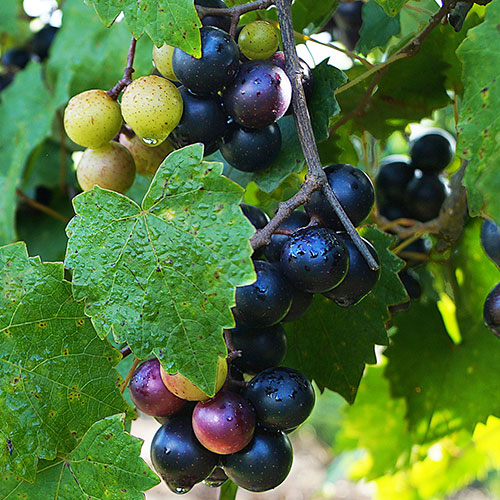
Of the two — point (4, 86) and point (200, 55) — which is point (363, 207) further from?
point (4, 86)

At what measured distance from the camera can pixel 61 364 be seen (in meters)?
0.67

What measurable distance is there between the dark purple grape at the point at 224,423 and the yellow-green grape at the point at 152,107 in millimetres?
295

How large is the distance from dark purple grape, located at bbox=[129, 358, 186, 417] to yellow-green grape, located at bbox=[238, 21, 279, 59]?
0.36 meters

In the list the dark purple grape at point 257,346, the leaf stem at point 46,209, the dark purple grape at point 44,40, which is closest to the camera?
the dark purple grape at point 257,346

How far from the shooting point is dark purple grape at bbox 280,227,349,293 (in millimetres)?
608

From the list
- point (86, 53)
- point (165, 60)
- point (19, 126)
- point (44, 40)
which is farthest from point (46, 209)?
point (165, 60)

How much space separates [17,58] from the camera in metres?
1.56

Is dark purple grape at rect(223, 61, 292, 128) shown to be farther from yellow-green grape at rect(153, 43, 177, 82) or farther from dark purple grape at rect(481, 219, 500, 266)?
dark purple grape at rect(481, 219, 500, 266)

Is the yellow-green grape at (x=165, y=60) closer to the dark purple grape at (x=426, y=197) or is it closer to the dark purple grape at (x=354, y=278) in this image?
the dark purple grape at (x=354, y=278)

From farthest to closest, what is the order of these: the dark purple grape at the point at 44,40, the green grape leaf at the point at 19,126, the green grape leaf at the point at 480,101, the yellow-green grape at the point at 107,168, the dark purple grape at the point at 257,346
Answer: the dark purple grape at the point at 44,40, the green grape leaf at the point at 19,126, the yellow-green grape at the point at 107,168, the dark purple grape at the point at 257,346, the green grape leaf at the point at 480,101

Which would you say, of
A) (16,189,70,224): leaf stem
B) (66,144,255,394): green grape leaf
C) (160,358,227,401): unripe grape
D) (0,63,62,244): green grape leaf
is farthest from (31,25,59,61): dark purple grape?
(160,358,227,401): unripe grape

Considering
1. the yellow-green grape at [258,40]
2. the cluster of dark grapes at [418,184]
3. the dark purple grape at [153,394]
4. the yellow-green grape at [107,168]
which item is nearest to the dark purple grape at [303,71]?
the yellow-green grape at [258,40]

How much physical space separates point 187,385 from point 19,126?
2.82ft

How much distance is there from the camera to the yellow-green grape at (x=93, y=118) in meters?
0.76
